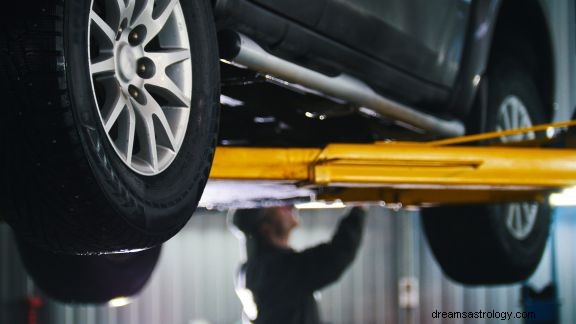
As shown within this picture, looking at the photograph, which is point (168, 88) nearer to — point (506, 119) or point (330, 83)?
point (330, 83)

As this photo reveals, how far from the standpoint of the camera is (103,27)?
179 cm

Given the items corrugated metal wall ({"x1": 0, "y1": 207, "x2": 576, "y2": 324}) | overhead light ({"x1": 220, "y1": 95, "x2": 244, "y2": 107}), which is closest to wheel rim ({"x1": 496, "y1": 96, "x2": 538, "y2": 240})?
overhead light ({"x1": 220, "y1": 95, "x2": 244, "y2": 107})

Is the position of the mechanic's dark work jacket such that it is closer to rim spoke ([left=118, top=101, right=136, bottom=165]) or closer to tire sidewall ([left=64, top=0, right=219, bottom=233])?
tire sidewall ([left=64, top=0, right=219, bottom=233])

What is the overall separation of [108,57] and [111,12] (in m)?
0.10

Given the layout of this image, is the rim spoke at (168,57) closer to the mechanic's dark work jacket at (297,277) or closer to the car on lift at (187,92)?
the car on lift at (187,92)

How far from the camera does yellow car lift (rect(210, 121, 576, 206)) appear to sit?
260cm

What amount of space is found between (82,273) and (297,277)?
111 cm

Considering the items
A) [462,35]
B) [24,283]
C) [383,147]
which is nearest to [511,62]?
[462,35]

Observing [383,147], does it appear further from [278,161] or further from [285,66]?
[285,66]

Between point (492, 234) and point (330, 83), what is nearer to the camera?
point (330, 83)

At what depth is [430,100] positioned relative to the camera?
3.19m

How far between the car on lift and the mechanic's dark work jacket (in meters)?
0.93

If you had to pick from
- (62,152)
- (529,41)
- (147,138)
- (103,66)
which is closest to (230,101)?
(147,138)

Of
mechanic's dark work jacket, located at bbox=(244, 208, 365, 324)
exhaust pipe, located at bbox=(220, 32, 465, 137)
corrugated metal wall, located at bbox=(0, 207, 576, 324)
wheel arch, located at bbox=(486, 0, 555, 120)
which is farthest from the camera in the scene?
corrugated metal wall, located at bbox=(0, 207, 576, 324)
